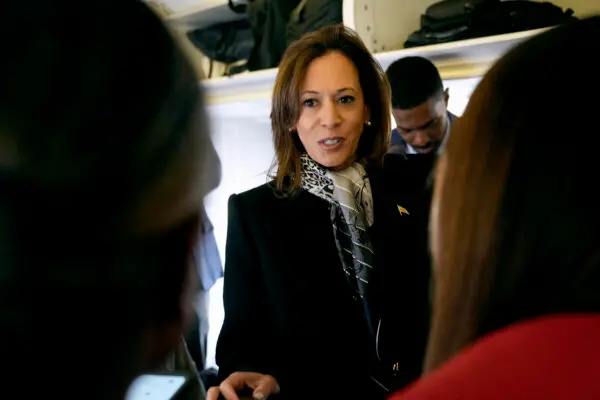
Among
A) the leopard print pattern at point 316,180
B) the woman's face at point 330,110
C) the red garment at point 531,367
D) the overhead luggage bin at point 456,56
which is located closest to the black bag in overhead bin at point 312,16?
the overhead luggage bin at point 456,56

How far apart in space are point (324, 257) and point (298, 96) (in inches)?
12.8

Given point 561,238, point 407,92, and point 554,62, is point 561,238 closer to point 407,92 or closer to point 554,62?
A: point 554,62

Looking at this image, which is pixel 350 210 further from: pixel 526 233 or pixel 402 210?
pixel 526 233

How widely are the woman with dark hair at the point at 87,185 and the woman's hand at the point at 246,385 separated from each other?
0.61 metres

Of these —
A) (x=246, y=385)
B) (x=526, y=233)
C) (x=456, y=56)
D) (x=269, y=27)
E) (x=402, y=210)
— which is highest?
(x=269, y=27)

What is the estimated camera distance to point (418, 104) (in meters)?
1.31

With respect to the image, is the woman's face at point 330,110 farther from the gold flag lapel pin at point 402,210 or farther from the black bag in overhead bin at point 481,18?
the black bag in overhead bin at point 481,18

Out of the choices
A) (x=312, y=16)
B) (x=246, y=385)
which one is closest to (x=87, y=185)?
(x=246, y=385)

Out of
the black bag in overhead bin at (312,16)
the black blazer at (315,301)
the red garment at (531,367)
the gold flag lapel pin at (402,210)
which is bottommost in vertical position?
the black blazer at (315,301)

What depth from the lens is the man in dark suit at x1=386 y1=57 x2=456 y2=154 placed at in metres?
1.26

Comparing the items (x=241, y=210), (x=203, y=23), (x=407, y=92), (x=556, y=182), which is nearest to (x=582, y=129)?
(x=556, y=182)

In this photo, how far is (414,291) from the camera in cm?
100

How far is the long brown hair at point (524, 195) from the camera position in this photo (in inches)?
15.6

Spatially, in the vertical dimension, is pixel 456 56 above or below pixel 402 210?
above
